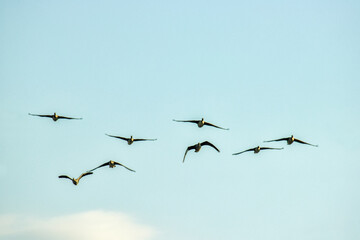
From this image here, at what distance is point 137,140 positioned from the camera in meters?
92.4

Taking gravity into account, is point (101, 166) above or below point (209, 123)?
below

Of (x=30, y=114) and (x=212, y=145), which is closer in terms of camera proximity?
(x=30, y=114)

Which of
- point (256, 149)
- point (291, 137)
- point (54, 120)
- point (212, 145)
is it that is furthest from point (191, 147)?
point (54, 120)

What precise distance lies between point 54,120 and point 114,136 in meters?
11.0

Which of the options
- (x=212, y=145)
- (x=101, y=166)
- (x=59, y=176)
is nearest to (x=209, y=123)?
(x=212, y=145)

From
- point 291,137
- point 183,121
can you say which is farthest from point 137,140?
point 291,137

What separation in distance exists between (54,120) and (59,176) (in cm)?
992

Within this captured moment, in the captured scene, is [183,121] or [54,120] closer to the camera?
[183,121]

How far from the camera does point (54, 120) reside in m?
93.7

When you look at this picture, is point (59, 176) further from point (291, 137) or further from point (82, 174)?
point (291, 137)

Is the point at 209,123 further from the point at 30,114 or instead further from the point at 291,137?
the point at 30,114

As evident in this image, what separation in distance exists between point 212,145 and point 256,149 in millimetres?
7309

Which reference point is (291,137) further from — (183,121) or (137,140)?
(137,140)

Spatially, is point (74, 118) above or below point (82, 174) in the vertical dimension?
above
